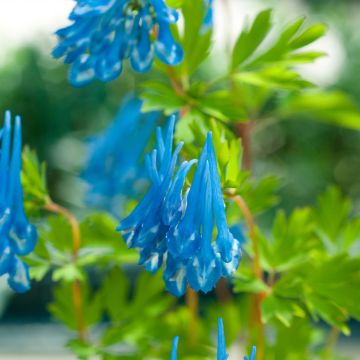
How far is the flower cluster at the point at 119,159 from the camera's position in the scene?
3.40 feet

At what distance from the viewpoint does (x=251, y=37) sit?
0.76 metres

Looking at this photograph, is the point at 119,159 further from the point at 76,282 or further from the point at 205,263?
the point at 205,263

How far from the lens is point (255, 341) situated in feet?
2.68

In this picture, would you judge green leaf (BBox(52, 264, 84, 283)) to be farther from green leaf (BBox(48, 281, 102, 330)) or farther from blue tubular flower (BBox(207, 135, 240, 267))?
blue tubular flower (BBox(207, 135, 240, 267))

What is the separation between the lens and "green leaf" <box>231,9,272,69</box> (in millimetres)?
747

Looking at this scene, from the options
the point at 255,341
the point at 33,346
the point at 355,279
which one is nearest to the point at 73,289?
the point at 255,341

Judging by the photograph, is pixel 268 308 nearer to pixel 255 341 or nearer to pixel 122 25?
pixel 255 341

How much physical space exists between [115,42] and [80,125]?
2004 millimetres

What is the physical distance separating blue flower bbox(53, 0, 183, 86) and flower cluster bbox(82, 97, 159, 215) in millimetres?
337

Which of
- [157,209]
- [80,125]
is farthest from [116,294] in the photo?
[80,125]

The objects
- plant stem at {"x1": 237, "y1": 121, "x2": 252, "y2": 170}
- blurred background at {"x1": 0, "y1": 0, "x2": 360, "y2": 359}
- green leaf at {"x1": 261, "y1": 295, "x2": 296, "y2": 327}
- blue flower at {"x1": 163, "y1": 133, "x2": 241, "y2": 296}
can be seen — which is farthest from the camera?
blurred background at {"x1": 0, "y1": 0, "x2": 360, "y2": 359}

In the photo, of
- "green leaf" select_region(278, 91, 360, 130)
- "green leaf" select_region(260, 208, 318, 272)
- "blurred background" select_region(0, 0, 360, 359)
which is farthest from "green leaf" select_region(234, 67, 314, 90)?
"blurred background" select_region(0, 0, 360, 359)

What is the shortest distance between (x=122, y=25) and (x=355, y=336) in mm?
1860

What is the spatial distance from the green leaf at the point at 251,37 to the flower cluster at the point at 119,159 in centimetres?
26
